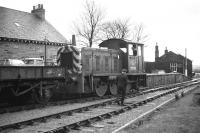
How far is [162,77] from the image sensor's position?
1201 inches

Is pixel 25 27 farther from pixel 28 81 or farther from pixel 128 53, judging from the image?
pixel 28 81

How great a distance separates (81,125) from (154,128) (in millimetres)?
2061

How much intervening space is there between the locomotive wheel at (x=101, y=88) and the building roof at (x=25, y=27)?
15784mm

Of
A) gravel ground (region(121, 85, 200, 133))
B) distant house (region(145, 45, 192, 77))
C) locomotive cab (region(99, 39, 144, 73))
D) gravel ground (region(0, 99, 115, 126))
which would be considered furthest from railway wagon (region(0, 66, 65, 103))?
distant house (region(145, 45, 192, 77))

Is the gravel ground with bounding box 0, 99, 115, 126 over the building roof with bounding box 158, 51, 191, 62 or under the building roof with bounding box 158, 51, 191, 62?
under

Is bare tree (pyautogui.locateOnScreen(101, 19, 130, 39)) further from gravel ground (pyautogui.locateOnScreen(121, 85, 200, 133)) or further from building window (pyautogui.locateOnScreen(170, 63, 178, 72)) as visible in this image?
gravel ground (pyautogui.locateOnScreen(121, 85, 200, 133))

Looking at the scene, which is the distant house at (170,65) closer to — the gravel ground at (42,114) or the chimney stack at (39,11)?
the chimney stack at (39,11)

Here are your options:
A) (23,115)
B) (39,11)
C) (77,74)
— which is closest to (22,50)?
(39,11)

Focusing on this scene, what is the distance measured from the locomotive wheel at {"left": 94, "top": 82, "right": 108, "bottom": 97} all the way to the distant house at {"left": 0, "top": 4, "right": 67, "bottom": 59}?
15.5 meters

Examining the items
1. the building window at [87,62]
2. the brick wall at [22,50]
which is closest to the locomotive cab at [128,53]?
the building window at [87,62]

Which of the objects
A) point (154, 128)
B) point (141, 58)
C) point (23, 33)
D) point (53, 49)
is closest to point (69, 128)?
point (154, 128)

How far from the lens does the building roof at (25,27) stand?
28530 millimetres

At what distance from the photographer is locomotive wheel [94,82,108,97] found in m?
14.9

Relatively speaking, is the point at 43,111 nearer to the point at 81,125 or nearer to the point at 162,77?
the point at 81,125
